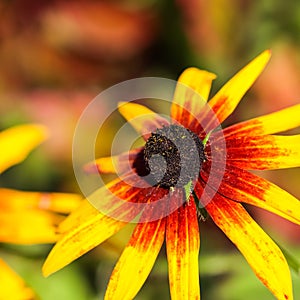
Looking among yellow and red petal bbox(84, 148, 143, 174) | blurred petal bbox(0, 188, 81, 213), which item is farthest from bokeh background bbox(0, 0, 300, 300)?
yellow and red petal bbox(84, 148, 143, 174)

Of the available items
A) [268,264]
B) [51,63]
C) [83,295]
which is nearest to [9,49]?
[51,63]

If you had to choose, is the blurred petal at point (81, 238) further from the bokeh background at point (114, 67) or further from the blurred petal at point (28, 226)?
the bokeh background at point (114, 67)

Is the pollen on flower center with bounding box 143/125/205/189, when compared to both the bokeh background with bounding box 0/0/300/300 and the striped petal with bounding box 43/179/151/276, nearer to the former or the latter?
the striped petal with bounding box 43/179/151/276

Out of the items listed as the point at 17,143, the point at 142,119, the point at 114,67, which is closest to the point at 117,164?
the point at 142,119

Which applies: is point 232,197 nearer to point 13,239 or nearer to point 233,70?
point 13,239

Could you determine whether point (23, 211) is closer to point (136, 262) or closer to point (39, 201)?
point (39, 201)

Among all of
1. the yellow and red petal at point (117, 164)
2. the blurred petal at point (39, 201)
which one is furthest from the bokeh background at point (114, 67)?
the yellow and red petal at point (117, 164)
